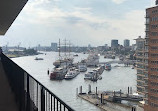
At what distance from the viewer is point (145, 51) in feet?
82.1

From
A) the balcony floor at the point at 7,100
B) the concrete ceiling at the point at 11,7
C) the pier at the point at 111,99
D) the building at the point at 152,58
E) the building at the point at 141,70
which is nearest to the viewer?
the concrete ceiling at the point at 11,7

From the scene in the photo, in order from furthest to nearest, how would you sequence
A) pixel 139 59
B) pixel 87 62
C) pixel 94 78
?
pixel 87 62, pixel 94 78, pixel 139 59

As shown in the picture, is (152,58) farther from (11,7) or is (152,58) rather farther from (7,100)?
(11,7)

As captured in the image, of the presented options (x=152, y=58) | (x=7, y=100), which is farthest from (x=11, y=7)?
(x=152, y=58)

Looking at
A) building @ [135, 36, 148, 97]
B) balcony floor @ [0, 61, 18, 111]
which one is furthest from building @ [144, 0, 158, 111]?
balcony floor @ [0, 61, 18, 111]

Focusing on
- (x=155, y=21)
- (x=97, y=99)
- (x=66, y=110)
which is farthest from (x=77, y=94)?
(x=66, y=110)

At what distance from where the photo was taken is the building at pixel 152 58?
2294 centimetres

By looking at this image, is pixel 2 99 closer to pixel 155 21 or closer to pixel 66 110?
pixel 66 110

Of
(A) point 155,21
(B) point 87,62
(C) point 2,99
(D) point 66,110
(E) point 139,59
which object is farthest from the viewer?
(B) point 87,62

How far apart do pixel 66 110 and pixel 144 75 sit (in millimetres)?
26550

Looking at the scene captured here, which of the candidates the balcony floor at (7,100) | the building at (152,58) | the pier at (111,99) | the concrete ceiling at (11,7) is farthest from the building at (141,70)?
the concrete ceiling at (11,7)

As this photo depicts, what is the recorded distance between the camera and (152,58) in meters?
23.9

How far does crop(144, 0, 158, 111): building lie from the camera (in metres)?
22.9

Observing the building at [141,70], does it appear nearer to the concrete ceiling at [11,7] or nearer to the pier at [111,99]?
the pier at [111,99]
